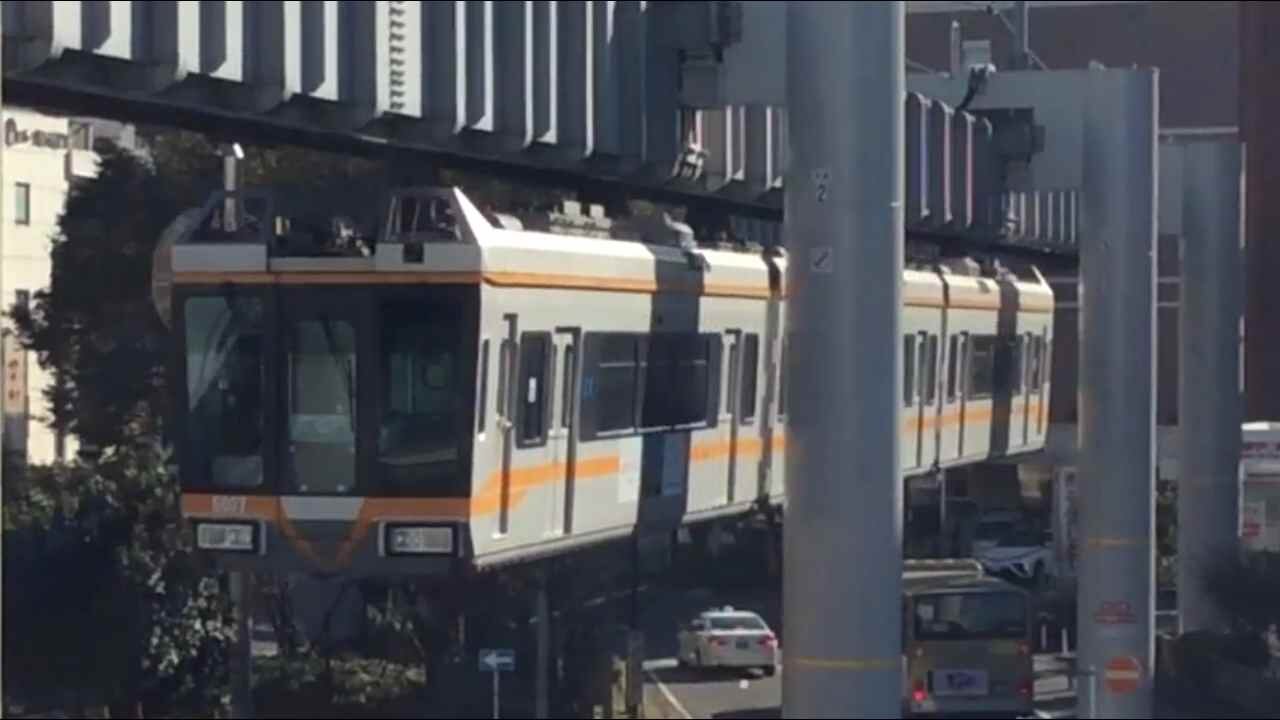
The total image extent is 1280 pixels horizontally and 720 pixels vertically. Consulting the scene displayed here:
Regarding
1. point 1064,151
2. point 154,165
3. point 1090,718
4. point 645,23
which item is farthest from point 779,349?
point 154,165

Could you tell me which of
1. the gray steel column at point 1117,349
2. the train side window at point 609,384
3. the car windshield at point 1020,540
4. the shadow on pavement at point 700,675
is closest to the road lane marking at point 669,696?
the shadow on pavement at point 700,675

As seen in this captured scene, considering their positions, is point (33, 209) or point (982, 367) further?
point (33, 209)

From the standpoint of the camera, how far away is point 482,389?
601 inches

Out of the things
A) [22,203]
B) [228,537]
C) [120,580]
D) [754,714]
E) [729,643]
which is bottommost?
[754,714]

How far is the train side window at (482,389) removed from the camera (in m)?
15.2

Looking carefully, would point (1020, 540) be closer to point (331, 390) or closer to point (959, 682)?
point (959, 682)

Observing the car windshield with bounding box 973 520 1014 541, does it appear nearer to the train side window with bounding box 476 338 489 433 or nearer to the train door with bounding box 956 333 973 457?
the train door with bounding box 956 333 973 457

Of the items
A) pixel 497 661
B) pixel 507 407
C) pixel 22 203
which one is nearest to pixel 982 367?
pixel 497 661

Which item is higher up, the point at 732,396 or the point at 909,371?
the point at 909,371

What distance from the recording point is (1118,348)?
85.5ft

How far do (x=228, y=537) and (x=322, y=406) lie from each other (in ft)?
2.96

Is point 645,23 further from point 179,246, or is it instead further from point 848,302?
point 848,302

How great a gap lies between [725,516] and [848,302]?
28.8 feet

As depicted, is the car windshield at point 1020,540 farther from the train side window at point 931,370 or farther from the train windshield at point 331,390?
the train windshield at point 331,390
